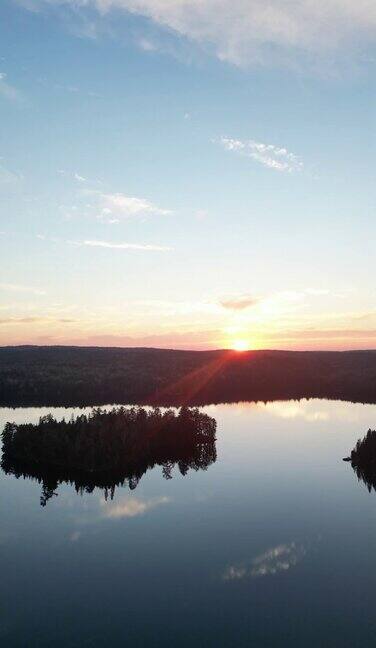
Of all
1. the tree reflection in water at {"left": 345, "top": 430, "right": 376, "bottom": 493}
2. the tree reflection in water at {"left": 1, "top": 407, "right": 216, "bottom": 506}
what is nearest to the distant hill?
the tree reflection in water at {"left": 1, "top": 407, "right": 216, "bottom": 506}

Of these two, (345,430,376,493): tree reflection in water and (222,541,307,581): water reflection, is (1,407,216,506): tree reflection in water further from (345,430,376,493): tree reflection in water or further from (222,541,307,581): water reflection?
(222,541,307,581): water reflection

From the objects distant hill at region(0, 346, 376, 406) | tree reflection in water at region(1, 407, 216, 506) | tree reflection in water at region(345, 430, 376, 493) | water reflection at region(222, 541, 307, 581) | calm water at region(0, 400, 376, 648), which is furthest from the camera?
distant hill at region(0, 346, 376, 406)

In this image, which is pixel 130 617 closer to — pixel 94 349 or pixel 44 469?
pixel 44 469

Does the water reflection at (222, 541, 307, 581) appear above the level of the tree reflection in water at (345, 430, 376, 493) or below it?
below

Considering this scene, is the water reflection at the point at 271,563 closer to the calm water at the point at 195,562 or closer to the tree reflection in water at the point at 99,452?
the calm water at the point at 195,562

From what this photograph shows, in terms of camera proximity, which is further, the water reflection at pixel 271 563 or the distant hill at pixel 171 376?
the distant hill at pixel 171 376

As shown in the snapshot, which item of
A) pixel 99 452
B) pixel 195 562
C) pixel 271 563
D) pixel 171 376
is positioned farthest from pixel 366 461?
pixel 171 376

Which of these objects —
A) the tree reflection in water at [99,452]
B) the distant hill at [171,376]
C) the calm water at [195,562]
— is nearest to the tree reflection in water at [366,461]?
the calm water at [195,562]
